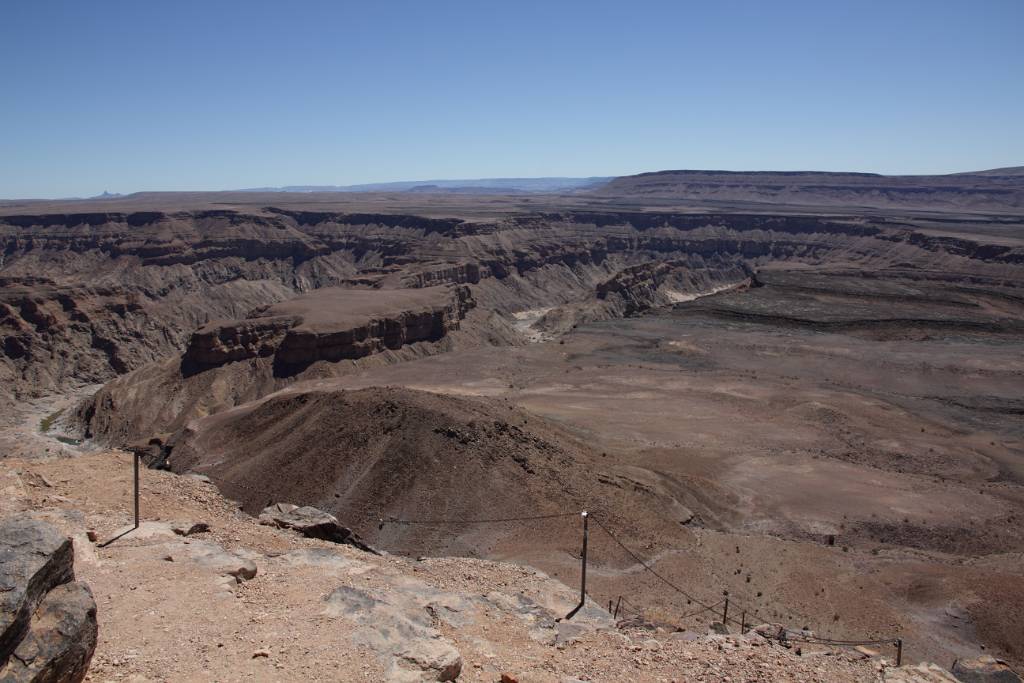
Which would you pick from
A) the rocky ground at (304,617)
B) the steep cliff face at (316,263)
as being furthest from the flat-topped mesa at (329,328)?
the rocky ground at (304,617)

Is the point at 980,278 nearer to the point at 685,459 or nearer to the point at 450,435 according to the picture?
the point at 685,459

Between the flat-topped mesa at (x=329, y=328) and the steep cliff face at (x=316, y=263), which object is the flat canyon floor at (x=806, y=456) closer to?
the flat-topped mesa at (x=329, y=328)

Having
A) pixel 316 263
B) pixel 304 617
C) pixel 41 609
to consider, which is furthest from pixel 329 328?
pixel 316 263

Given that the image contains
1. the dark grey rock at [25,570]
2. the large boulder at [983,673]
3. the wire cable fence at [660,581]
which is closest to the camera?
the dark grey rock at [25,570]

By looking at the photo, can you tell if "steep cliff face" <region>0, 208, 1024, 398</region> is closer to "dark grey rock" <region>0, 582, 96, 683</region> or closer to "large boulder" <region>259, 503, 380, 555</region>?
"large boulder" <region>259, 503, 380, 555</region>

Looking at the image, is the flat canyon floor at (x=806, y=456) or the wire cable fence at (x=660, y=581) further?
the flat canyon floor at (x=806, y=456)

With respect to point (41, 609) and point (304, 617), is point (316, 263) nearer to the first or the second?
point (304, 617)
